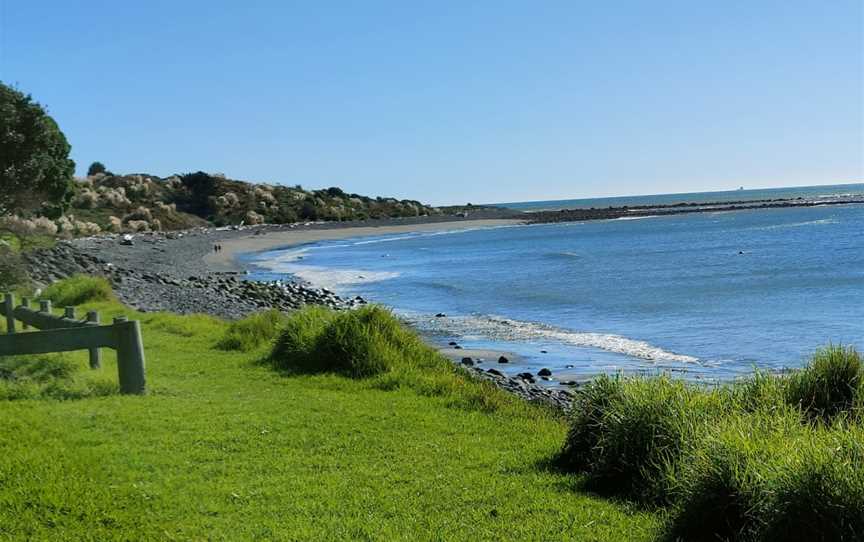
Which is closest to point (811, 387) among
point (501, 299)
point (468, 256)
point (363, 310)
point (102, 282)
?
point (363, 310)

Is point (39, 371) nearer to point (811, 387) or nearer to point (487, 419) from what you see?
point (487, 419)

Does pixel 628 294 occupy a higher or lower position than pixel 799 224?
lower

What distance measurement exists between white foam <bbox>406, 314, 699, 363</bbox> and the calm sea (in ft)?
0.12

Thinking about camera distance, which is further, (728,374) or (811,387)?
(728,374)

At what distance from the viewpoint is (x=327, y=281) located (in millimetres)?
42844

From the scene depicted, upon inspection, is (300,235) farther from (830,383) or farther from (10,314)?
(830,383)

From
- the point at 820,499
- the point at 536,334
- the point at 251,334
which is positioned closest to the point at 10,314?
the point at 251,334

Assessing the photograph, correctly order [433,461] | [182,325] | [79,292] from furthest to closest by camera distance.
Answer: [79,292], [182,325], [433,461]

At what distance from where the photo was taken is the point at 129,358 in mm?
9969

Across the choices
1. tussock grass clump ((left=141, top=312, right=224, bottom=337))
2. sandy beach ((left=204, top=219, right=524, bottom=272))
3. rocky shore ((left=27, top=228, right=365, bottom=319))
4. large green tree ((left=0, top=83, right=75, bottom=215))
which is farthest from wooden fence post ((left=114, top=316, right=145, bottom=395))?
sandy beach ((left=204, top=219, right=524, bottom=272))

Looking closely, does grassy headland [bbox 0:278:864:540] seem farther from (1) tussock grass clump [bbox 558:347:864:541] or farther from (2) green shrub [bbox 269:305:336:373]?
(2) green shrub [bbox 269:305:336:373]

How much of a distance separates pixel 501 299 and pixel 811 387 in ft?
89.7

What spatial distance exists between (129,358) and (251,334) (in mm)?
5516

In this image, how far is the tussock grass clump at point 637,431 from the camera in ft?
21.4
